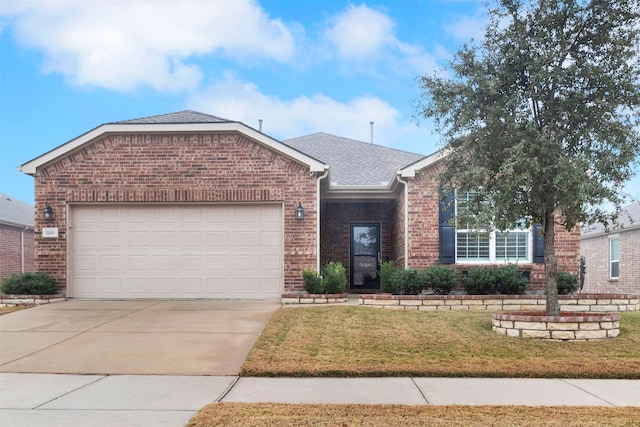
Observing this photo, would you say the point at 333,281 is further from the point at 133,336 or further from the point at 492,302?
the point at 133,336

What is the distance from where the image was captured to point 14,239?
73.8 ft

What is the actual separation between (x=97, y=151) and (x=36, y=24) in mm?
3012

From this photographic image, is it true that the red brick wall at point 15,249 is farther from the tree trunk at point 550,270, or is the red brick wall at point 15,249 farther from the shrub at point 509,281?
the tree trunk at point 550,270

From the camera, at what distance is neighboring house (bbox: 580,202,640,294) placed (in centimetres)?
2078

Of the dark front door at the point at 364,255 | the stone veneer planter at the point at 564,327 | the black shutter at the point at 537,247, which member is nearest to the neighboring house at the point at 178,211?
the black shutter at the point at 537,247

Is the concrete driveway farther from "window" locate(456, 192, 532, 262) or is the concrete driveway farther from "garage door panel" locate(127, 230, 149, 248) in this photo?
"window" locate(456, 192, 532, 262)

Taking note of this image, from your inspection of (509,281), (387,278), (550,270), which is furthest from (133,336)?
(509,281)

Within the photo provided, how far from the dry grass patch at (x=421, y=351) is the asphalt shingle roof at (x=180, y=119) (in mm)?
5527

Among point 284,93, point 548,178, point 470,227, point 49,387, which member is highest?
point 284,93

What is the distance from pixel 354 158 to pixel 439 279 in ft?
23.8

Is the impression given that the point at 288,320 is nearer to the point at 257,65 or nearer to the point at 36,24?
the point at 257,65

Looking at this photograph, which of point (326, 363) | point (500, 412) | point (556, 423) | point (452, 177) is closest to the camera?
point (556, 423)

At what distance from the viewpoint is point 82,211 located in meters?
13.1

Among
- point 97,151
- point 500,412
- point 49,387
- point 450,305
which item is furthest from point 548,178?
point 97,151
